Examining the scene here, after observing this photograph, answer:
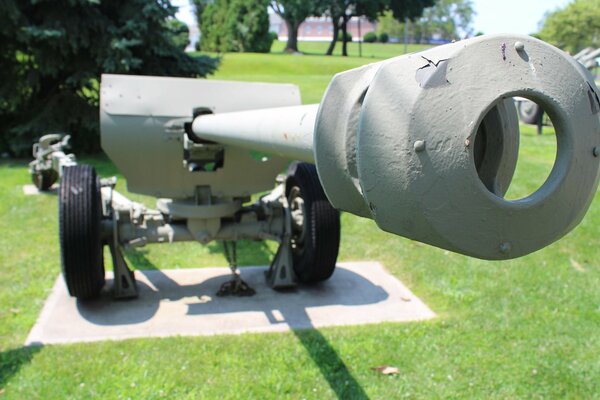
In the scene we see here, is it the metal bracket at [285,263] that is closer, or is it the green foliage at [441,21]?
the metal bracket at [285,263]

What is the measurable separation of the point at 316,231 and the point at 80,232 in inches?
60.7

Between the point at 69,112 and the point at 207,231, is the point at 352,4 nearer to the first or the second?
the point at 69,112

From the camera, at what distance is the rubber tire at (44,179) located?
297 inches

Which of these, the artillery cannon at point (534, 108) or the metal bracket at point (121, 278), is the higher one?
the artillery cannon at point (534, 108)

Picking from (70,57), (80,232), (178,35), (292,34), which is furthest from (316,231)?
(292,34)

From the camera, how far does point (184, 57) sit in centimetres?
993

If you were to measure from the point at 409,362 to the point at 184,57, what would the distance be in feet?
25.5

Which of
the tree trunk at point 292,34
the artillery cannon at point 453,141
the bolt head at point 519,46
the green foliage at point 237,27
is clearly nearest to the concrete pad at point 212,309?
the artillery cannon at point 453,141

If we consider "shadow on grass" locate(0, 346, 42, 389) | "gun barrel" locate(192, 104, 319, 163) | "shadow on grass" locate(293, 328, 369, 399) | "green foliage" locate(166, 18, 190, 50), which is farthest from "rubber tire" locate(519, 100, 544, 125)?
"gun barrel" locate(192, 104, 319, 163)

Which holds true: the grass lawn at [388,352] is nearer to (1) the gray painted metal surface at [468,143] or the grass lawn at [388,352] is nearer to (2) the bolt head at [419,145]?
(1) the gray painted metal surface at [468,143]

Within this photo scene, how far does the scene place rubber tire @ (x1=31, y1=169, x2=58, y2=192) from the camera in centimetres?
754

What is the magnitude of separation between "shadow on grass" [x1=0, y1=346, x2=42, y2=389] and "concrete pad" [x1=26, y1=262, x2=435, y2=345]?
13 cm

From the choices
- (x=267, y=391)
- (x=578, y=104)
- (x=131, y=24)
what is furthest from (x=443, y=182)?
(x=131, y=24)

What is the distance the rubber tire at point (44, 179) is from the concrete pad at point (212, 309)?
3.47 metres
